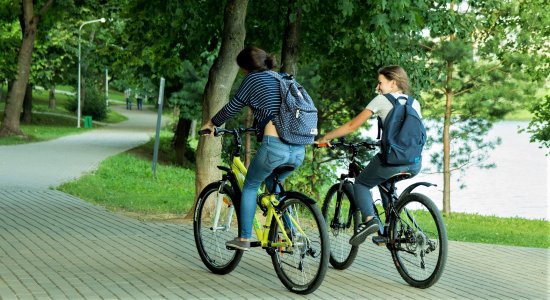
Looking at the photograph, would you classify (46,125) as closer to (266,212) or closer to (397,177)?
(266,212)

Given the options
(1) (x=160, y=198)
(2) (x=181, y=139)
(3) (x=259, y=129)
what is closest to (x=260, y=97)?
(3) (x=259, y=129)

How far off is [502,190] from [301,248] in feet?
105

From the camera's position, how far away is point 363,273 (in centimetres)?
829

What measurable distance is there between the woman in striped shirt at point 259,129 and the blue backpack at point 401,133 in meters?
0.64

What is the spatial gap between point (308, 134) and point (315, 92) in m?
23.5

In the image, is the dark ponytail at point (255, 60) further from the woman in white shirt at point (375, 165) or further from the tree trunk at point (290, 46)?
the tree trunk at point (290, 46)

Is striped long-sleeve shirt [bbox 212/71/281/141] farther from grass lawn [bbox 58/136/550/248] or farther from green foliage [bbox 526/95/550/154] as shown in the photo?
green foliage [bbox 526/95/550/154]

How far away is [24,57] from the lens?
116ft

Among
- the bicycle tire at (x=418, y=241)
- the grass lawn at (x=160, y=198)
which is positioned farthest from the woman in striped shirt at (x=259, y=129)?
the grass lawn at (x=160, y=198)

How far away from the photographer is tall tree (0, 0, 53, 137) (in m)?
35.3

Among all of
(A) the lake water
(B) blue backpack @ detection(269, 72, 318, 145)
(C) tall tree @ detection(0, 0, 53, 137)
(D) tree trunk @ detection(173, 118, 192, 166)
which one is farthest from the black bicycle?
(C) tall tree @ detection(0, 0, 53, 137)

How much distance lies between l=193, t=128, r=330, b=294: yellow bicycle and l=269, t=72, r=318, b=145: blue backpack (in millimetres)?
227

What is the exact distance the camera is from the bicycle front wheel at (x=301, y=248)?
23.0 feet

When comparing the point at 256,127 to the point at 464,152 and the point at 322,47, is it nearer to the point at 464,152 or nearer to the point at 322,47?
the point at 322,47
